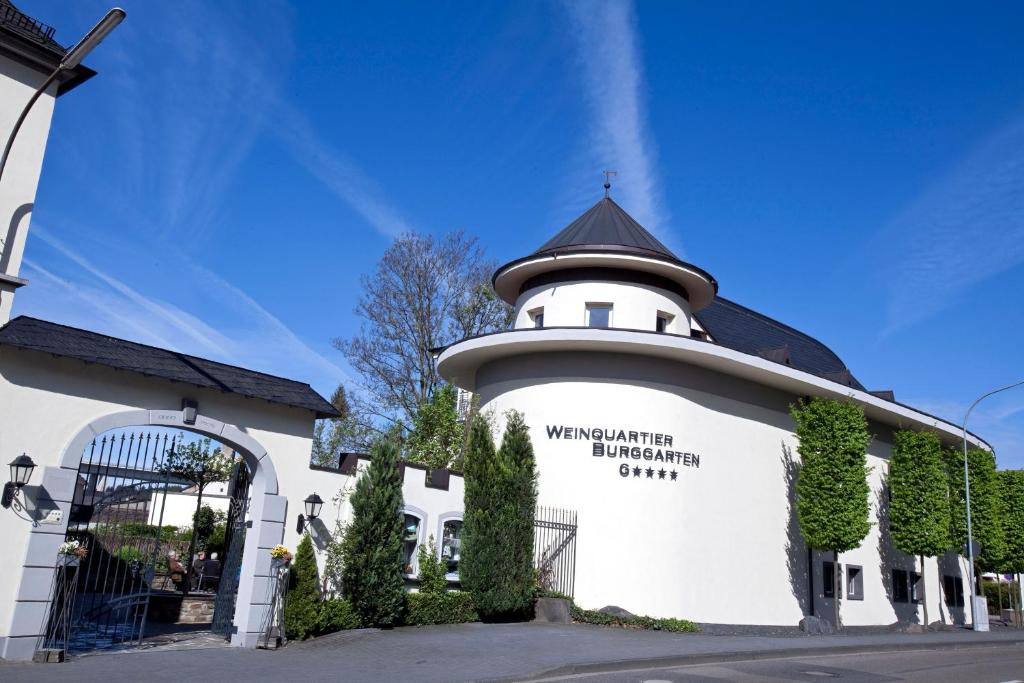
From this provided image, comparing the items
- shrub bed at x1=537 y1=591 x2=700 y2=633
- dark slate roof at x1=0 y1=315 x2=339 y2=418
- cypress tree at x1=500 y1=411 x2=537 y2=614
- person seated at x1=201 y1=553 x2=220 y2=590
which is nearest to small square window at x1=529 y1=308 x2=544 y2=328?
cypress tree at x1=500 y1=411 x2=537 y2=614

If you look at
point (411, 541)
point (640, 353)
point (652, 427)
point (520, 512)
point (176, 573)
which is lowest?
point (176, 573)

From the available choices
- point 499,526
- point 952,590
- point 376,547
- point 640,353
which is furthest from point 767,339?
point 376,547

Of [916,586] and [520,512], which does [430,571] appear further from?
[916,586]

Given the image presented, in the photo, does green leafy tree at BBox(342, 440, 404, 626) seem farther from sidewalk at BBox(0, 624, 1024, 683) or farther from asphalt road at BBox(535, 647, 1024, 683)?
asphalt road at BBox(535, 647, 1024, 683)

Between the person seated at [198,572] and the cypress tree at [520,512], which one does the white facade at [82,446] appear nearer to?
the cypress tree at [520,512]

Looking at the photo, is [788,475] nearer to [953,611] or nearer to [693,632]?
[693,632]

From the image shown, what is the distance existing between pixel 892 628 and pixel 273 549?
19336mm

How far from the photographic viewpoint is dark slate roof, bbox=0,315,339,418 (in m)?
11.8

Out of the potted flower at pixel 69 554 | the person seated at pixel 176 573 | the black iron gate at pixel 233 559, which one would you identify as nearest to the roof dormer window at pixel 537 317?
the black iron gate at pixel 233 559

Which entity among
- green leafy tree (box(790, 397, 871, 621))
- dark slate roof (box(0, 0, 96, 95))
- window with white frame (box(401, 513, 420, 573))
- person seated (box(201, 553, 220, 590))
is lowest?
person seated (box(201, 553, 220, 590))

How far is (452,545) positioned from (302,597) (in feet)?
15.9

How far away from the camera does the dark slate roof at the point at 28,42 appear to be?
1406 cm

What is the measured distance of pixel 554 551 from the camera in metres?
19.2

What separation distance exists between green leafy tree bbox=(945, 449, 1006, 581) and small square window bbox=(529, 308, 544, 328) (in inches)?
606
